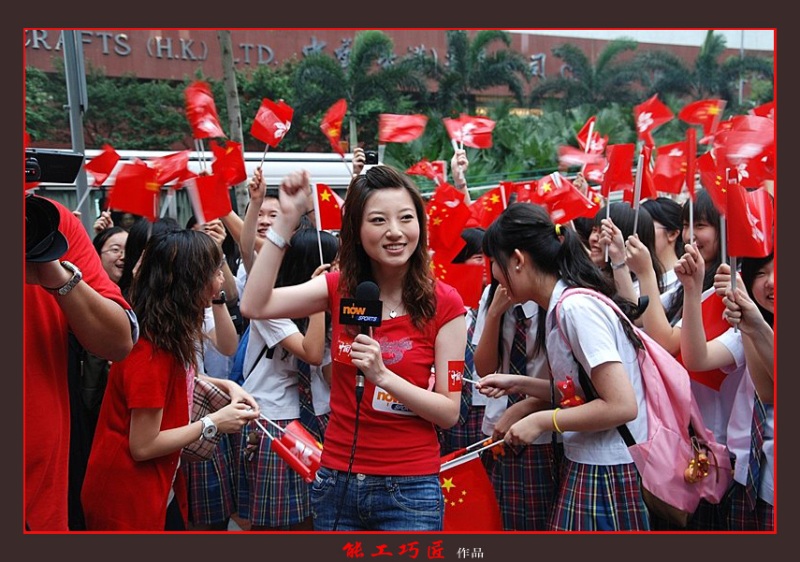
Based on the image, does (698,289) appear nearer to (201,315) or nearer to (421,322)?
(421,322)

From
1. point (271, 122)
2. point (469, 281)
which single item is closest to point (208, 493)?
point (469, 281)

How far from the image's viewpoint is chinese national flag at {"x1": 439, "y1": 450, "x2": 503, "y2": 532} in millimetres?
3232

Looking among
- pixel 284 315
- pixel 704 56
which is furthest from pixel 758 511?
pixel 704 56

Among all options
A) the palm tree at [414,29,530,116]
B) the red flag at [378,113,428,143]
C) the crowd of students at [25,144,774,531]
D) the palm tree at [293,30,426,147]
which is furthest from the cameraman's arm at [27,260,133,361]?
the palm tree at [414,29,530,116]

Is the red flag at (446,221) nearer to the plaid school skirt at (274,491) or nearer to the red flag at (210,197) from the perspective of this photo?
the red flag at (210,197)

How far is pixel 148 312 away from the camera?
287 centimetres

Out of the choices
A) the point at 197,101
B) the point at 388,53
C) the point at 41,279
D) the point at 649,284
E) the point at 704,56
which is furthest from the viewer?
the point at 704,56

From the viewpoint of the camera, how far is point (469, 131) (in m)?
5.51

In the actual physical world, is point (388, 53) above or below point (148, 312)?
above

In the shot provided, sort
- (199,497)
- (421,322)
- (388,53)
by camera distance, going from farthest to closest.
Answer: (388,53) → (199,497) → (421,322)

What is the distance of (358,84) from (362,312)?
22.7 m

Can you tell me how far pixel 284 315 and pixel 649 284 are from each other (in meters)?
1.69

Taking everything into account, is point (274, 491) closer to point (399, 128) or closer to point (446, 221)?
point (446, 221)

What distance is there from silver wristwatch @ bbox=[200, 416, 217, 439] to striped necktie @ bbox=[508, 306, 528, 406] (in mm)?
1290
